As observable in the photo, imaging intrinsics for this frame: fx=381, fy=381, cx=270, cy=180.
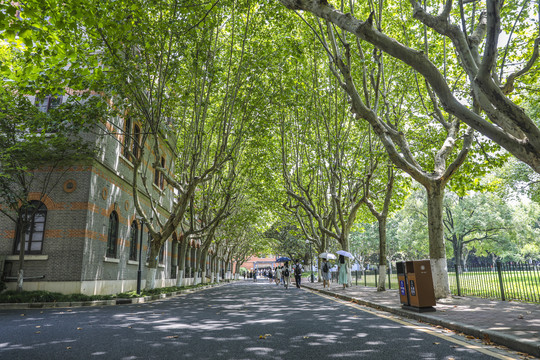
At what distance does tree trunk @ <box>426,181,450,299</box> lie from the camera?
11.6 meters

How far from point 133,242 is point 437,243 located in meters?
14.4

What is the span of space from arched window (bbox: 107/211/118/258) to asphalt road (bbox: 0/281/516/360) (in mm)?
7189

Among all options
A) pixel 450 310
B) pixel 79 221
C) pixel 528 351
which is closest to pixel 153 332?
pixel 528 351

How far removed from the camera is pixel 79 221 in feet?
46.4

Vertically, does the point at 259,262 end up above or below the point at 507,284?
above

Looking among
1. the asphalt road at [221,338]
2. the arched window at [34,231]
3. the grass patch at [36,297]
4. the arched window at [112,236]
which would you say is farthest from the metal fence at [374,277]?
the arched window at [34,231]

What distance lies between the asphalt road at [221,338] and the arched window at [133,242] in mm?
9886

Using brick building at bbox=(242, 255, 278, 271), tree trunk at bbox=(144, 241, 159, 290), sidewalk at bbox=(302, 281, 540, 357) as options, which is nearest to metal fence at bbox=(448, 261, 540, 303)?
sidewalk at bbox=(302, 281, 540, 357)

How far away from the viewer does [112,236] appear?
16.7m

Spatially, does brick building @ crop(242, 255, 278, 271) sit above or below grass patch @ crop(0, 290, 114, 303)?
above

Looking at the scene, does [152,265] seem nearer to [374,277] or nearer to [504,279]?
[504,279]

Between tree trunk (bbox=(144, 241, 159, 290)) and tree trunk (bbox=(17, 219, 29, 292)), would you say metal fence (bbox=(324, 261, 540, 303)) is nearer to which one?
tree trunk (bbox=(144, 241, 159, 290))

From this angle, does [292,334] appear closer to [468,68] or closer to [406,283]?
[406,283]

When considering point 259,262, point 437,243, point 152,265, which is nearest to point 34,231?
point 152,265
